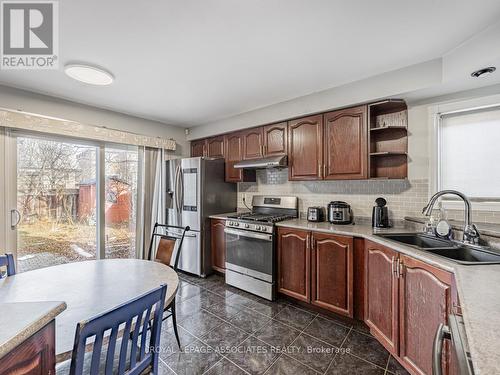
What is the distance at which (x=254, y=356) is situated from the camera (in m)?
1.82

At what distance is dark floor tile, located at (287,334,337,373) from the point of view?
174cm

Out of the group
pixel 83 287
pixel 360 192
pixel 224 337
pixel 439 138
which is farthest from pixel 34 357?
pixel 439 138

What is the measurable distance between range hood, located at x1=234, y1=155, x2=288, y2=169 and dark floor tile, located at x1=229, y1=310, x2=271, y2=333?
1.67 metres

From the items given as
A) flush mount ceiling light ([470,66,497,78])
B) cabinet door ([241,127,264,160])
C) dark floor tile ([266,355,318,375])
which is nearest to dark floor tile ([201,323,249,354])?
dark floor tile ([266,355,318,375])

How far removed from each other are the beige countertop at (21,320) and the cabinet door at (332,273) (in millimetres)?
2098

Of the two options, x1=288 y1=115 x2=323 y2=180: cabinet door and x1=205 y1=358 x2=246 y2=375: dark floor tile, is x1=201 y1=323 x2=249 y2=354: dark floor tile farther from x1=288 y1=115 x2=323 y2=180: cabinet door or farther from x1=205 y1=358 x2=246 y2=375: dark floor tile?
x1=288 y1=115 x2=323 y2=180: cabinet door

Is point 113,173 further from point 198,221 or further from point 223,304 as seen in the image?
point 223,304

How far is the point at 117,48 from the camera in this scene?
182 cm

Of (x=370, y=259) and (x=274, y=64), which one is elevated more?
(x=274, y=64)

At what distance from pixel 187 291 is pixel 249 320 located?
100cm

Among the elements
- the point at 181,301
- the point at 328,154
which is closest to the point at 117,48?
the point at 328,154

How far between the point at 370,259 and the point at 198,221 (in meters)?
2.23

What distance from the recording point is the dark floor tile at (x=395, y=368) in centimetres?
166

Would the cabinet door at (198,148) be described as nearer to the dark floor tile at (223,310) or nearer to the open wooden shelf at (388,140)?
the dark floor tile at (223,310)
